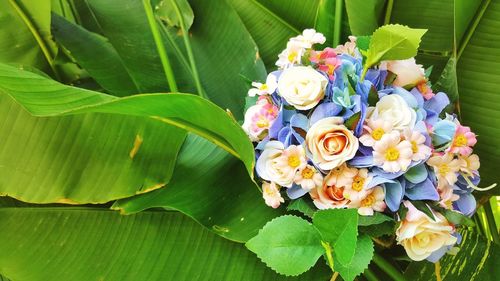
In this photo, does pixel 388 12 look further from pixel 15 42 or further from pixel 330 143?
pixel 15 42

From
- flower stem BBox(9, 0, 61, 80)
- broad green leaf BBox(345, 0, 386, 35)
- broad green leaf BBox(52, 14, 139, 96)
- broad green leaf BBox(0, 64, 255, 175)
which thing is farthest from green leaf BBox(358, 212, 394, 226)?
flower stem BBox(9, 0, 61, 80)

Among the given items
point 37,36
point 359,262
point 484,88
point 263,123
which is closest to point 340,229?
point 359,262

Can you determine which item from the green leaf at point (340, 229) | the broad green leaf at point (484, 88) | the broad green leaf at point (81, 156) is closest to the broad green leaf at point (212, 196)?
the broad green leaf at point (81, 156)

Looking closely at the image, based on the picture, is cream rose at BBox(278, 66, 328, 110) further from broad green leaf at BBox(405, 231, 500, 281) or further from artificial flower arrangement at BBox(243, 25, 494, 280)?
broad green leaf at BBox(405, 231, 500, 281)

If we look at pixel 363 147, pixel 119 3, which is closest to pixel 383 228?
pixel 363 147

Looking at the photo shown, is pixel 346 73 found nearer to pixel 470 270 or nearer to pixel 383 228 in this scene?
pixel 383 228

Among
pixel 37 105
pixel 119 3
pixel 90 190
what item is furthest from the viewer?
pixel 119 3
